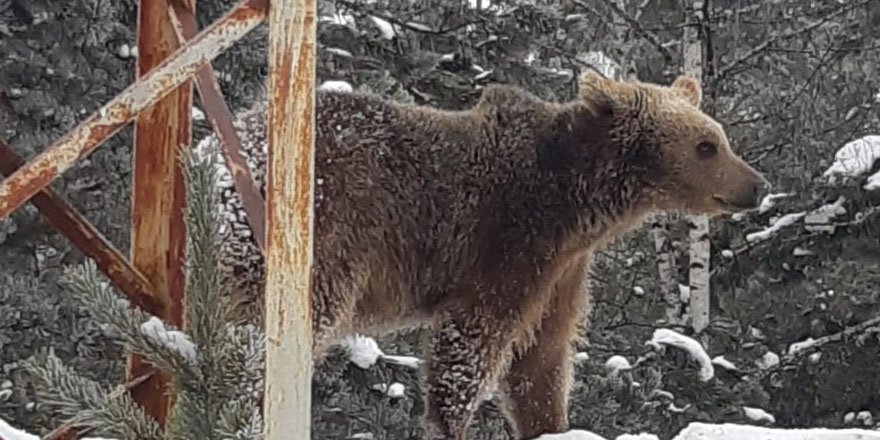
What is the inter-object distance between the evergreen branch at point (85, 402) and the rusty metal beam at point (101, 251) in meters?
0.92

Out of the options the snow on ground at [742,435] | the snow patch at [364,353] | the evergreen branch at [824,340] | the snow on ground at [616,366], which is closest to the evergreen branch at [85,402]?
the snow on ground at [742,435]

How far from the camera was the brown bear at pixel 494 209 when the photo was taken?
4.79m

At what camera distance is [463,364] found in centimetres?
494

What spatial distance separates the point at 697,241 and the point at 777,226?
3.72 ft

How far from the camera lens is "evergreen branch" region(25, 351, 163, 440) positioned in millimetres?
2219

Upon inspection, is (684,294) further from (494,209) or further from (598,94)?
(494,209)

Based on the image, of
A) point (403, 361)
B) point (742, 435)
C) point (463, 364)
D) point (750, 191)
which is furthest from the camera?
point (403, 361)

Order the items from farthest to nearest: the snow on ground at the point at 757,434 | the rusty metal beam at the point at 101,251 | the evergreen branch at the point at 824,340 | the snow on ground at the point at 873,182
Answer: the evergreen branch at the point at 824,340, the snow on ground at the point at 873,182, the snow on ground at the point at 757,434, the rusty metal beam at the point at 101,251

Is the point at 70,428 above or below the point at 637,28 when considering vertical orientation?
below

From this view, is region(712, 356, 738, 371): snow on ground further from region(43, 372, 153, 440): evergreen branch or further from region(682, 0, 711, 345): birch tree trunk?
region(43, 372, 153, 440): evergreen branch

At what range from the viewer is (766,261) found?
36.2 ft

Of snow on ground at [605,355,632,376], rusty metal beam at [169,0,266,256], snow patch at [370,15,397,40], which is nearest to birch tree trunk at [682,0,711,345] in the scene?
snow on ground at [605,355,632,376]

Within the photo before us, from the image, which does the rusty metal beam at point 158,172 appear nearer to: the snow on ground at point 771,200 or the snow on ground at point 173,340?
the snow on ground at point 173,340

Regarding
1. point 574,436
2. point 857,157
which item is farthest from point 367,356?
point 857,157
